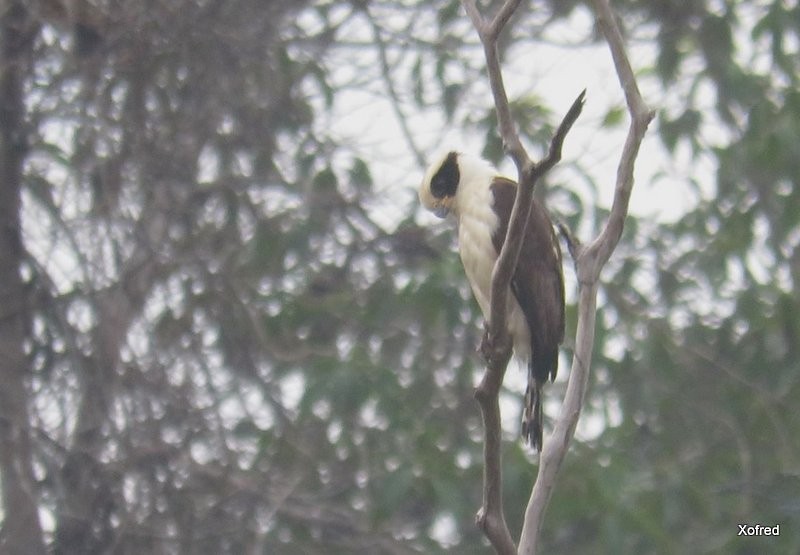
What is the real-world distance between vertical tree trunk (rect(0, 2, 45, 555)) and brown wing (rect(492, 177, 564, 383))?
2.14m

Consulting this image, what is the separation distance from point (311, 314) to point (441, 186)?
1.46 metres

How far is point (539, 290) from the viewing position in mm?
4570

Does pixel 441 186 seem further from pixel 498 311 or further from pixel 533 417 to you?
pixel 498 311

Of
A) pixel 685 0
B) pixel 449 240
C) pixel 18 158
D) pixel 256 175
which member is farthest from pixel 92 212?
pixel 685 0

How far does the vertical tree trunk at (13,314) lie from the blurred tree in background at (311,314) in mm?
11

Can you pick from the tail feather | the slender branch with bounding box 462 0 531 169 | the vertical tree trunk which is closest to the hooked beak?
the tail feather

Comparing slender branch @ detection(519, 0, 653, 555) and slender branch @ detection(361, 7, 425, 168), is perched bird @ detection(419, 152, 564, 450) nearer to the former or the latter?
slender branch @ detection(519, 0, 653, 555)

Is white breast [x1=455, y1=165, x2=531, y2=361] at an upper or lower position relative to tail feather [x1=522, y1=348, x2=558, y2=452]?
upper

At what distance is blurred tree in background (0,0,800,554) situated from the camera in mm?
5875

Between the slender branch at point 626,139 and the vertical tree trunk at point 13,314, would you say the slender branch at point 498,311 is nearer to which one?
the slender branch at point 626,139

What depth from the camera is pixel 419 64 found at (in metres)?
7.02

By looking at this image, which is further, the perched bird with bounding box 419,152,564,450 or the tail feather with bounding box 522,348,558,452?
the perched bird with bounding box 419,152,564,450

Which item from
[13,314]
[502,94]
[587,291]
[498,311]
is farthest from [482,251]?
[13,314]

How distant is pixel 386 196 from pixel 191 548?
1.75 meters
